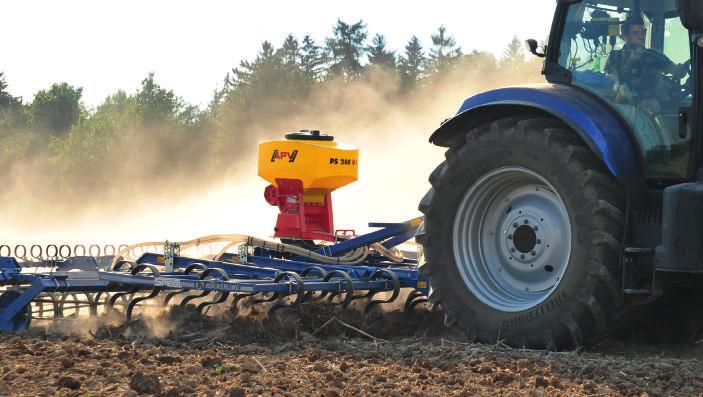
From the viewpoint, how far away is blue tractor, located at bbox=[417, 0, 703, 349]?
545 cm

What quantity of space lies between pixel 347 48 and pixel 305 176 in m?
49.7

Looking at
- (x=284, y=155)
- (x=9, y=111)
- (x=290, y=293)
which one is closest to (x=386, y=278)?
(x=290, y=293)

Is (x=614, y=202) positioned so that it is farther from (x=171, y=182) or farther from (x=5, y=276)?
(x=171, y=182)

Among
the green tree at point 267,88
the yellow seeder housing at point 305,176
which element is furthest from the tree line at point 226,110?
the yellow seeder housing at point 305,176

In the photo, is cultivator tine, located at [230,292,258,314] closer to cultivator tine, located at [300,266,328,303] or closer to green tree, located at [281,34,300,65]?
cultivator tine, located at [300,266,328,303]

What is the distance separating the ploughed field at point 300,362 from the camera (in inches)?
182

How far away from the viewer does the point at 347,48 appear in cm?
5819

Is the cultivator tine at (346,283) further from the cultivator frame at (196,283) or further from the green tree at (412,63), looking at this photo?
the green tree at (412,63)

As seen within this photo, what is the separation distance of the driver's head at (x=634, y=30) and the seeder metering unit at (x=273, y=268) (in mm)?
2304

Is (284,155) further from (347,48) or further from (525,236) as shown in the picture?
(347,48)

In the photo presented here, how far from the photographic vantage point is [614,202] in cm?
557

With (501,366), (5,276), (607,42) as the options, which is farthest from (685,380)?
(5,276)

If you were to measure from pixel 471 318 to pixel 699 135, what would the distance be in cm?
173

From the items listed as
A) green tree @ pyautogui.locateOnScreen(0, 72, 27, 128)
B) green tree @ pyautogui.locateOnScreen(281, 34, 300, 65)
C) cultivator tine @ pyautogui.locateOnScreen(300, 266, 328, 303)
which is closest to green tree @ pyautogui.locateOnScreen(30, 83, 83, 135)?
green tree @ pyautogui.locateOnScreen(0, 72, 27, 128)
